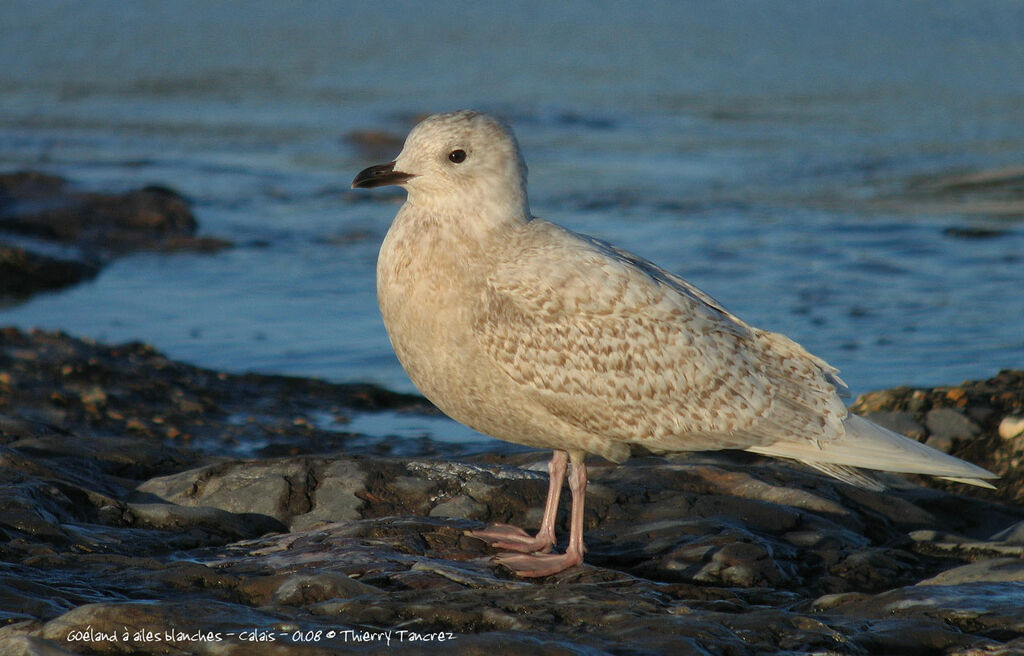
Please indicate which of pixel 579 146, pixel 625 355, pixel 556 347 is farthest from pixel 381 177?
pixel 579 146

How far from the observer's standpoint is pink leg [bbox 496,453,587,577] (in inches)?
188

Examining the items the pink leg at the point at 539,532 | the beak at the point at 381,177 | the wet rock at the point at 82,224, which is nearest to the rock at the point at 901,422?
the pink leg at the point at 539,532

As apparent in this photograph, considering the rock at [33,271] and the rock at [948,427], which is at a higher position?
the rock at [33,271]

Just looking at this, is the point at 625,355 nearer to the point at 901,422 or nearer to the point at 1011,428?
the point at 901,422

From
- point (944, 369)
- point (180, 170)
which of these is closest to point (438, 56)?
point (180, 170)

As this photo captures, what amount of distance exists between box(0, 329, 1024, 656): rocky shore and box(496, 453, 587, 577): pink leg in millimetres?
63

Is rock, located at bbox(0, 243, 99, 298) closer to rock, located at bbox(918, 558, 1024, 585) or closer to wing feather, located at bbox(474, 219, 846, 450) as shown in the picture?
wing feather, located at bbox(474, 219, 846, 450)

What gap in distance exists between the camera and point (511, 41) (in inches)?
968

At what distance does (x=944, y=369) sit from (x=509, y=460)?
388 cm

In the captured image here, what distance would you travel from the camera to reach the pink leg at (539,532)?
16.6 feet

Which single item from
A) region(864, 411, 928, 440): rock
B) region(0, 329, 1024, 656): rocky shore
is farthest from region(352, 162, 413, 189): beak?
region(864, 411, 928, 440): rock

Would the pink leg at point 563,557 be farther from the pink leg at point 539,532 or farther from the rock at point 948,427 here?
the rock at point 948,427

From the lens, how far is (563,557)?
4.89 m

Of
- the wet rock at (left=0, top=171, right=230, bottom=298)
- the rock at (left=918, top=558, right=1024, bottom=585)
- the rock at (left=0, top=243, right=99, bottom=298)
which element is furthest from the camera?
the wet rock at (left=0, top=171, right=230, bottom=298)
